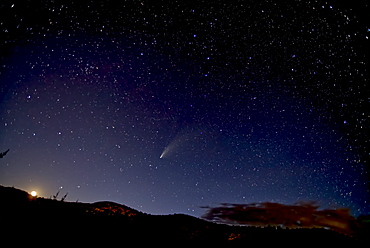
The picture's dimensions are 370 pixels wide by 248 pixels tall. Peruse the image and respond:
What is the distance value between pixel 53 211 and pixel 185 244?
165 inches

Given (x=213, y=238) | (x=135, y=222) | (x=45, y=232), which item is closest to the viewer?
(x=45, y=232)

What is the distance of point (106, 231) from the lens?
5871 millimetres

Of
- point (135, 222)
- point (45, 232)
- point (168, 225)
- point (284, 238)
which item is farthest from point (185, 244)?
point (45, 232)

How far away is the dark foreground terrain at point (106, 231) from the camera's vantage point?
16.4 ft

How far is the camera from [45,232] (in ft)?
16.6

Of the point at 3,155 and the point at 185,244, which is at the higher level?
the point at 3,155

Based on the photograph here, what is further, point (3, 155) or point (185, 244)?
point (3, 155)

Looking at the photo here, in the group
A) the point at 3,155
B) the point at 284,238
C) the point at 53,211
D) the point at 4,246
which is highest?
the point at 3,155

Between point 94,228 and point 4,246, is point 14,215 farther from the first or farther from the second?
point 94,228

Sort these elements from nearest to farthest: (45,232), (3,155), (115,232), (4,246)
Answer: (4,246) → (45,232) → (115,232) → (3,155)

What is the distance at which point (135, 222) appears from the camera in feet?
23.5

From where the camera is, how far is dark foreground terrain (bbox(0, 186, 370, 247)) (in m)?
5.00

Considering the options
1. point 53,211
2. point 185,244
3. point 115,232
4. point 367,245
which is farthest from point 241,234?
point 53,211

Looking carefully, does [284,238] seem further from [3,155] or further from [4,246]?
[3,155]
